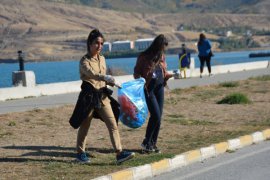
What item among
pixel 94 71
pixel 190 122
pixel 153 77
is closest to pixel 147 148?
pixel 153 77

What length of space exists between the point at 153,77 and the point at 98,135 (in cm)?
245

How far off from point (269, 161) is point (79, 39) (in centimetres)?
15104

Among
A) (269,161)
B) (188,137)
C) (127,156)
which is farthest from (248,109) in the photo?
(127,156)

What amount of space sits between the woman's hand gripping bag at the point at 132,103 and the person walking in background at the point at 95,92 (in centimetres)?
51

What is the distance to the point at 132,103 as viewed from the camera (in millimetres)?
10594

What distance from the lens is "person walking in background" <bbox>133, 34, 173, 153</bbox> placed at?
1090 centimetres

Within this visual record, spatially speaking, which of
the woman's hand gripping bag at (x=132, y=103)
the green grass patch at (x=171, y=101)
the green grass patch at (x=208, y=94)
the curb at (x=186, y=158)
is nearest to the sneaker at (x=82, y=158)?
the woman's hand gripping bag at (x=132, y=103)

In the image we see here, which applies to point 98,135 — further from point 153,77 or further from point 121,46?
point 121,46

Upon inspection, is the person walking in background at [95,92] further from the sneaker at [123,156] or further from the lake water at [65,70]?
the lake water at [65,70]

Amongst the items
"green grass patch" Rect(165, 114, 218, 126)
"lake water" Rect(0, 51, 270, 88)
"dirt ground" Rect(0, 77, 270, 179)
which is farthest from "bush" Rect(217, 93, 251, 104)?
"lake water" Rect(0, 51, 270, 88)

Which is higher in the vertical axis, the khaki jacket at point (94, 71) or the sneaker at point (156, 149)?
the khaki jacket at point (94, 71)

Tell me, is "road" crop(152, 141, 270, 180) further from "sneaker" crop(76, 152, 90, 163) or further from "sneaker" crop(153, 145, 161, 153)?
"sneaker" crop(76, 152, 90, 163)

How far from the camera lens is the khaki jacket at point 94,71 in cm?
971

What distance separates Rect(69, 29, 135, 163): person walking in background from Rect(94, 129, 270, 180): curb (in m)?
0.43
